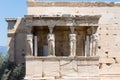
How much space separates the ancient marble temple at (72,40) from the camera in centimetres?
1970

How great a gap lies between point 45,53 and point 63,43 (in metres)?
1.04

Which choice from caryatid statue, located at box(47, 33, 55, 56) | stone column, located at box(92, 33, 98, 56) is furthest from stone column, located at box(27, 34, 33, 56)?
stone column, located at box(92, 33, 98, 56)

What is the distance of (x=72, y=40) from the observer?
19766mm

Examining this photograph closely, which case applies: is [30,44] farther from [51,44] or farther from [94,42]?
[94,42]

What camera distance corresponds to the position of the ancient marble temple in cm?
1970

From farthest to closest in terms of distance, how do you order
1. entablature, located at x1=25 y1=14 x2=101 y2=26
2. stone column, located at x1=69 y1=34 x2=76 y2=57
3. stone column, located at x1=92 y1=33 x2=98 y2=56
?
stone column, located at x1=92 y1=33 x2=98 y2=56 → stone column, located at x1=69 y1=34 x2=76 y2=57 → entablature, located at x1=25 y1=14 x2=101 y2=26

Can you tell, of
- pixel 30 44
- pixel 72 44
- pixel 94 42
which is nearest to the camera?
pixel 30 44

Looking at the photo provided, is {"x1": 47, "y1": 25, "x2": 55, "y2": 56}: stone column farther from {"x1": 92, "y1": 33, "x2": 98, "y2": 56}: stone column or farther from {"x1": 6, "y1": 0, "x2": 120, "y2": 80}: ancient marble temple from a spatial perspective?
{"x1": 92, "y1": 33, "x2": 98, "y2": 56}: stone column

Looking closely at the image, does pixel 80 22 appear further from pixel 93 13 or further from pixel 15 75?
pixel 15 75

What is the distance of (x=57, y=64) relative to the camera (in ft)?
64.7

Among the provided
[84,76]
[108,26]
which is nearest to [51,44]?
[84,76]

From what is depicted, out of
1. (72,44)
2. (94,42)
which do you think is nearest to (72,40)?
(72,44)

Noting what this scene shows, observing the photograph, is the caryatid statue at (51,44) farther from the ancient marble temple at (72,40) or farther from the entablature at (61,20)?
the entablature at (61,20)

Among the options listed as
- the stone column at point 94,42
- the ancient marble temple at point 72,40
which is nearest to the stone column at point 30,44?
the ancient marble temple at point 72,40
